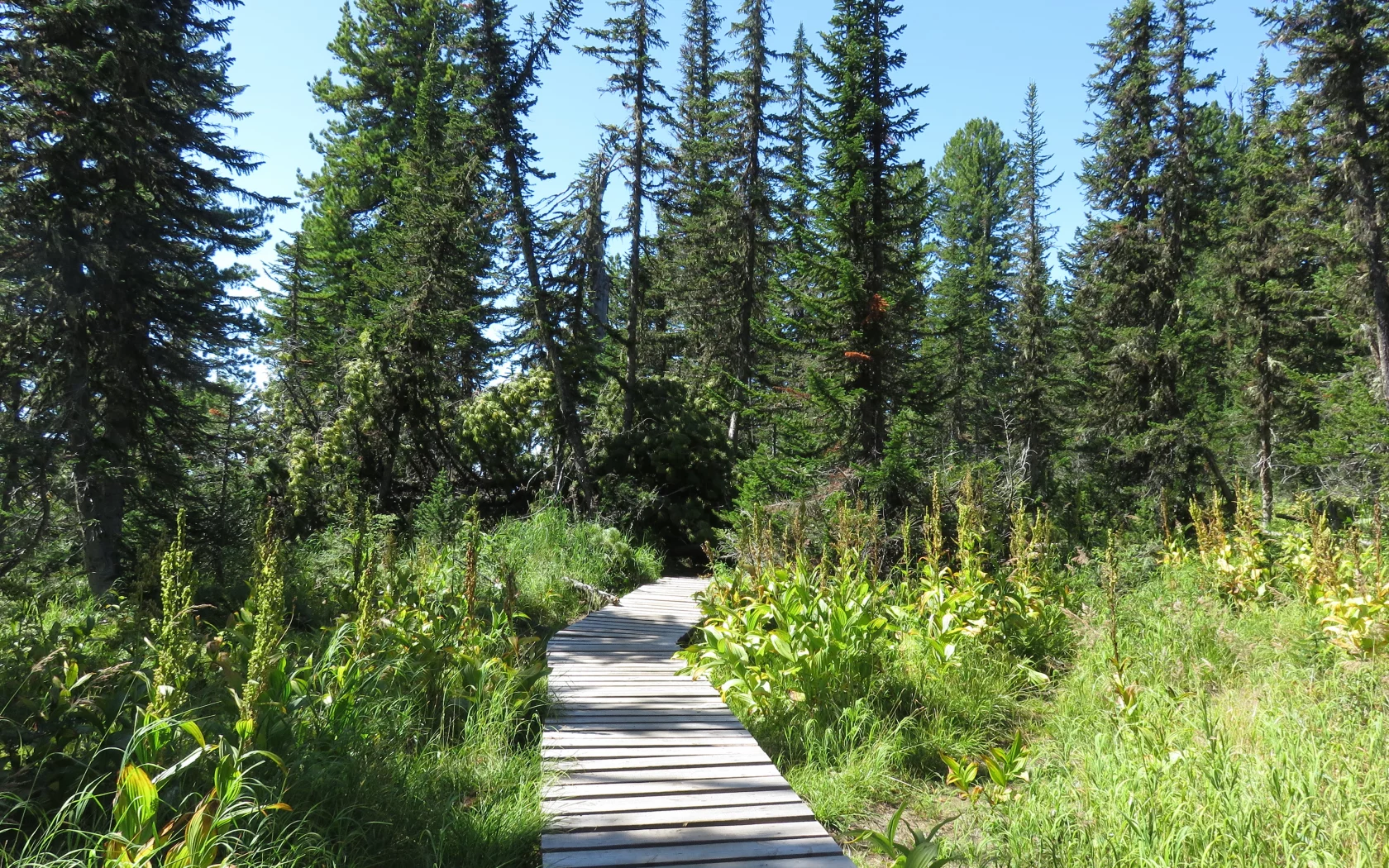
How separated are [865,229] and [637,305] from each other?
7.31 m

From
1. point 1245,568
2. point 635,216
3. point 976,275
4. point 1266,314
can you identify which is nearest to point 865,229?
point 1245,568

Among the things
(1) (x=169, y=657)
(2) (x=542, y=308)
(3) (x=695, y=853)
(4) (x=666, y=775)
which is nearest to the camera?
(1) (x=169, y=657)

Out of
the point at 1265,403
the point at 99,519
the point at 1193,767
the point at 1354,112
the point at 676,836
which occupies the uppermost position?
the point at 1354,112

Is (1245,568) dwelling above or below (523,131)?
below

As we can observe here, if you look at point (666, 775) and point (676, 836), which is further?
point (666, 775)

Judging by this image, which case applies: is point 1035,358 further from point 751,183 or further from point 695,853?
point 695,853

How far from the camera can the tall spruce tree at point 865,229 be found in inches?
364

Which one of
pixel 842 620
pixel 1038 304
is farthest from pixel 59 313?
pixel 1038 304

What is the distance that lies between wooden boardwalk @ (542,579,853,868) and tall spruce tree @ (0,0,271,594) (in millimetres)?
5987

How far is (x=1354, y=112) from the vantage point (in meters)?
11.1

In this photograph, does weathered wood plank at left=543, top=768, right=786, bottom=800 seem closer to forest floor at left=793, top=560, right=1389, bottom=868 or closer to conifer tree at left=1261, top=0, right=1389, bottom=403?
forest floor at left=793, top=560, right=1389, bottom=868

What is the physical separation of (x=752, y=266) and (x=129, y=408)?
12383mm

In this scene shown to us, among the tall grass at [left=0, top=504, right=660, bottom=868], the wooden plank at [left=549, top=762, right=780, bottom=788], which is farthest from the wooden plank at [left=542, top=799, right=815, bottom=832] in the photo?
the wooden plank at [left=549, top=762, right=780, bottom=788]

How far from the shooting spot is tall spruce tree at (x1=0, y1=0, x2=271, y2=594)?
7625mm
